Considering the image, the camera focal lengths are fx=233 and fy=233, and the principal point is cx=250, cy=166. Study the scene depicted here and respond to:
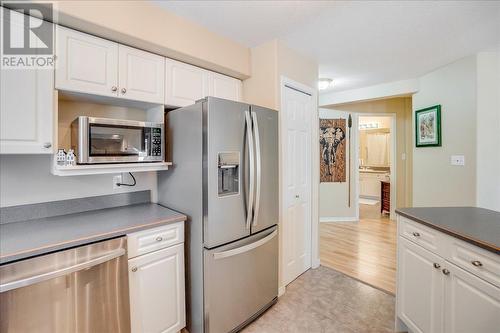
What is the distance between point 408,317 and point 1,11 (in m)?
3.14

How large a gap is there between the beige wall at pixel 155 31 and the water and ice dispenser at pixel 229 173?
96cm

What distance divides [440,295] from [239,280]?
127 cm

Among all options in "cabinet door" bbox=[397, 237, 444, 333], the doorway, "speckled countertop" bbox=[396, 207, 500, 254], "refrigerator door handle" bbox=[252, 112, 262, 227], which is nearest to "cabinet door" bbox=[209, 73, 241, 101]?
"refrigerator door handle" bbox=[252, 112, 262, 227]

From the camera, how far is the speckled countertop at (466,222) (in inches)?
45.4

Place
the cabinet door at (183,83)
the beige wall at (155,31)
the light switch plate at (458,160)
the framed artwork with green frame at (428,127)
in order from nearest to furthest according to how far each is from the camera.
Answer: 1. the beige wall at (155,31)
2. the cabinet door at (183,83)
3. the light switch plate at (458,160)
4. the framed artwork with green frame at (428,127)

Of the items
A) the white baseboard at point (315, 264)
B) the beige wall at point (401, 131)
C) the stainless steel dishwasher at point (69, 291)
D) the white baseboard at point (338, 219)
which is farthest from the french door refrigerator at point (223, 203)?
the beige wall at point (401, 131)

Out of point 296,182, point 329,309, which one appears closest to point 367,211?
point 296,182

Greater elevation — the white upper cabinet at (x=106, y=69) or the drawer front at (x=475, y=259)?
the white upper cabinet at (x=106, y=69)

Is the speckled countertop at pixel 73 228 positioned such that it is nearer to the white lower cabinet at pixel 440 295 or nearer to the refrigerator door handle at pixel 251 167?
the refrigerator door handle at pixel 251 167

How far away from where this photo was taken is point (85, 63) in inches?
61.3

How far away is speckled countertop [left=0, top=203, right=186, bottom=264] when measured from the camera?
115cm

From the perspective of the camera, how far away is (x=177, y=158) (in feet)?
6.30

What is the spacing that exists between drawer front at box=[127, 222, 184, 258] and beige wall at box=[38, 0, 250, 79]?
137 centimetres

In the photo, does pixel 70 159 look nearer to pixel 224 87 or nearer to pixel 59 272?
pixel 59 272
